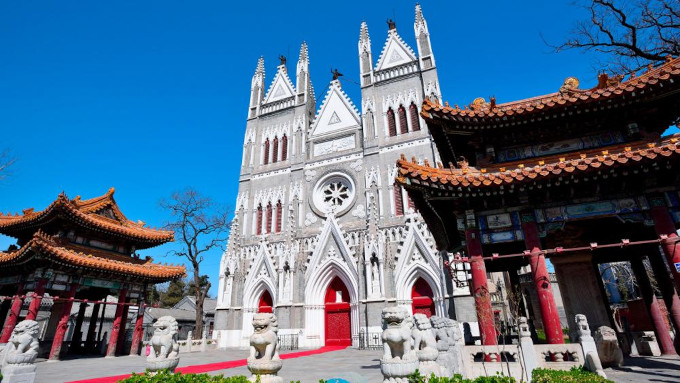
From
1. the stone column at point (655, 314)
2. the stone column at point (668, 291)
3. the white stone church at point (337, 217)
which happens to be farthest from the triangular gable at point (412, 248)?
the stone column at point (668, 291)

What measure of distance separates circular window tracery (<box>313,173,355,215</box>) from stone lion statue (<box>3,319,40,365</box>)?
16.7 m

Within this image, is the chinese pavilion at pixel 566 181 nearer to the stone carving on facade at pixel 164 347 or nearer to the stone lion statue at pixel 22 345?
the stone carving on facade at pixel 164 347

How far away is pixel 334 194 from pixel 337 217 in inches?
82.6

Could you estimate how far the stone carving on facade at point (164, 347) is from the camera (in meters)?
6.92

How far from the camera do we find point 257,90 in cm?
3125

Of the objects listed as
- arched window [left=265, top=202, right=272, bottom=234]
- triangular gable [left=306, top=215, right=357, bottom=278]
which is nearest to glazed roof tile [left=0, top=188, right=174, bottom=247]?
arched window [left=265, top=202, right=272, bottom=234]

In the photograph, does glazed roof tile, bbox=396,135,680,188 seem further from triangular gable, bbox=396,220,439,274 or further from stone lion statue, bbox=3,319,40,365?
triangular gable, bbox=396,220,439,274

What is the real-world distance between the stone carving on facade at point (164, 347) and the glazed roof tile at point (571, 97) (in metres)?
7.86

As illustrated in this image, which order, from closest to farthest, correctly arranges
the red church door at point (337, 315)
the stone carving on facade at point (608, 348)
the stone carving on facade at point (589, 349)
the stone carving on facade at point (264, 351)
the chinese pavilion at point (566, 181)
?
the stone carving on facade at point (264, 351)
the stone carving on facade at point (589, 349)
the chinese pavilion at point (566, 181)
the stone carving on facade at point (608, 348)
the red church door at point (337, 315)

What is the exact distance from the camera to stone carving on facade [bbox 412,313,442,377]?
5.65 metres

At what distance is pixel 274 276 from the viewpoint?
22656 millimetres

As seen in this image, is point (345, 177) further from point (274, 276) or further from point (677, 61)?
point (677, 61)

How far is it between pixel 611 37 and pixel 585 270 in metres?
8.63

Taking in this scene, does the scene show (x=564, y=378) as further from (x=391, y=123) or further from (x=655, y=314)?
(x=391, y=123)
